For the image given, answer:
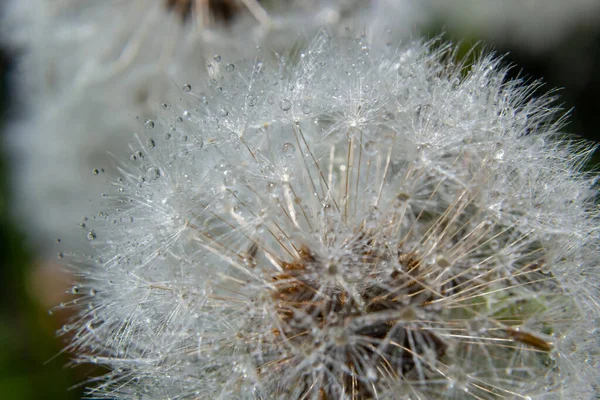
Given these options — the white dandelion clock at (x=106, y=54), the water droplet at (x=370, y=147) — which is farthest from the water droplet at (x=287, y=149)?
the white dandelion clock at (x=106, y=54)

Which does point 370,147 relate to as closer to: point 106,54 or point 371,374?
point 371,374

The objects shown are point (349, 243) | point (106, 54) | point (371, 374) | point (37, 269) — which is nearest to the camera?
point (371, 374)

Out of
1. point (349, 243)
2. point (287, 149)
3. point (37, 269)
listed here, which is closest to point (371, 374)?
point (349, 243)

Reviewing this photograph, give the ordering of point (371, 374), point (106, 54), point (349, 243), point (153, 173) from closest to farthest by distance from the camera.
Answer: point (371, 374)
point (349, 243)
point (153, 173)
point (106, 54)

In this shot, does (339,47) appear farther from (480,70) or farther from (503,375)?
(503,375)

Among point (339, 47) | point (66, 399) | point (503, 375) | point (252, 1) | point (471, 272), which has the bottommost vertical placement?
point (66, 399)

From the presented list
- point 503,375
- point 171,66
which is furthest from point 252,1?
point 503,375

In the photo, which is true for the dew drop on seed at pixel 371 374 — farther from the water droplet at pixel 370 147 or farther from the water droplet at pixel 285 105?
the water droplet at pixel 285 105

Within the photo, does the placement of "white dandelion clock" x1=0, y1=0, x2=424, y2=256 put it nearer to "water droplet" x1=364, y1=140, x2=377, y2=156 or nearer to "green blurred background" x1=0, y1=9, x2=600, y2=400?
"green blurred background" x1=0, y1=9, x2=600, y2=400
